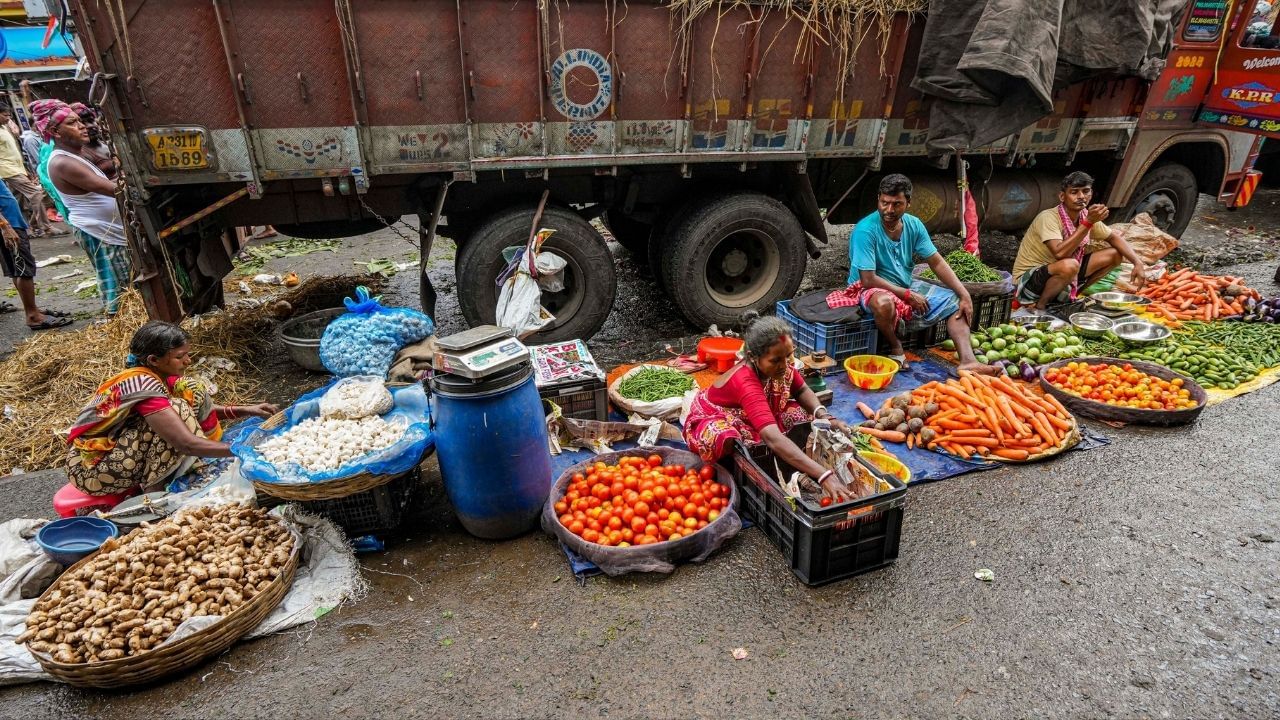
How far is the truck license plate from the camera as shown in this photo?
14.9 feet

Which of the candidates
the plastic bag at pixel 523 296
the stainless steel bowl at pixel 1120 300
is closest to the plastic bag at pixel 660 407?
the plastic bag at pixel 523 296

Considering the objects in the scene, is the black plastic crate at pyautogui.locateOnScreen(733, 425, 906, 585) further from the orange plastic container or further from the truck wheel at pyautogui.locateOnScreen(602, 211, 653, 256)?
the truck wheel at pyautogui.locateOnScreen(602, 211, 653, 256)

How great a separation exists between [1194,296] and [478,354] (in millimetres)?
7548

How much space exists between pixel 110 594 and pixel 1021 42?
7.49 meters

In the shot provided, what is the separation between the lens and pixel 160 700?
2777mm

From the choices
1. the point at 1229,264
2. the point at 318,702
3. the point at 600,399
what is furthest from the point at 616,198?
the point at 1229,264

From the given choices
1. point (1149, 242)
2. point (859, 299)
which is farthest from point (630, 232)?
point (1149, 242)

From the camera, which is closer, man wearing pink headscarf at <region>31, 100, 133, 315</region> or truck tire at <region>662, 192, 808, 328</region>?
man wearing pink headscarf at <region>31, 100, 133, 315</region>

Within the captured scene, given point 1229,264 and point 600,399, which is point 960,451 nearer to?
point 600,399

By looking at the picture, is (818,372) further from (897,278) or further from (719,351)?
(897,278)

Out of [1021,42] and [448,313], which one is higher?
[1021,42]

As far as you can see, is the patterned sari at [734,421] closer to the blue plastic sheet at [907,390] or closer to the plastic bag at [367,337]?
the blue plastic sheet at [907,390]

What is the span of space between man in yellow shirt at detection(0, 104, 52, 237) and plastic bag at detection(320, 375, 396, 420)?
886 centimetres

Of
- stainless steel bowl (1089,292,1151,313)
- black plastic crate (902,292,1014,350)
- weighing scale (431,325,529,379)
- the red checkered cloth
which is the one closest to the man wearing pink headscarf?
weighing scale (431,325,529,379)
